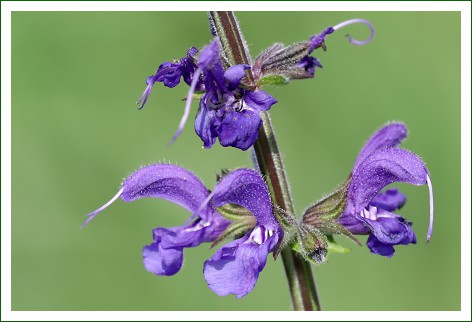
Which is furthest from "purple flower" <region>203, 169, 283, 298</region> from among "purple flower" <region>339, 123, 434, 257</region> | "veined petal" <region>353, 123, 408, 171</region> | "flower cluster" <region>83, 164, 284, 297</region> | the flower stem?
"veined petal" <region>353, 123, 408, 171</region>

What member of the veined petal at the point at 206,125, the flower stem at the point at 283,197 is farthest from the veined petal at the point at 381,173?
the veined petal at the point at 206,125

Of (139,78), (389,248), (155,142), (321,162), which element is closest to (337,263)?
(321,162)

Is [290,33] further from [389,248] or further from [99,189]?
[389,248]

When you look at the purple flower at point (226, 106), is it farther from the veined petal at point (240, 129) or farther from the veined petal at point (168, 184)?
the veined petal at point (168, 184)

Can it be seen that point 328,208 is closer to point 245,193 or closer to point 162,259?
point 245,193

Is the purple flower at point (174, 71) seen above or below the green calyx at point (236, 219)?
above

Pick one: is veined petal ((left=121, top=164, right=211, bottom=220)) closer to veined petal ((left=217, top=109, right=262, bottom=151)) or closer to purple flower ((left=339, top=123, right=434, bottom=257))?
veined petal ((left=217, top=109, right=262, bottom=151))
